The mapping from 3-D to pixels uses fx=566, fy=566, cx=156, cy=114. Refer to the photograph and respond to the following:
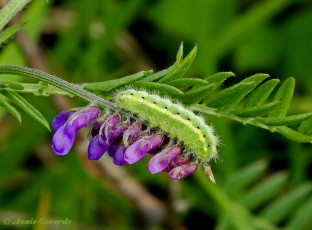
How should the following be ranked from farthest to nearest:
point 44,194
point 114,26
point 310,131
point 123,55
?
point 123,55 < point 114,26 < point 44,194 < point 310,131

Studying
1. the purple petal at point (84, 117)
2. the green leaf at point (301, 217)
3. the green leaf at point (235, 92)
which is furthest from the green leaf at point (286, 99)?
the green leaf at point (301, 217)

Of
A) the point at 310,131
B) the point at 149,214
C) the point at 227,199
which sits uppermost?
the point at 149,214

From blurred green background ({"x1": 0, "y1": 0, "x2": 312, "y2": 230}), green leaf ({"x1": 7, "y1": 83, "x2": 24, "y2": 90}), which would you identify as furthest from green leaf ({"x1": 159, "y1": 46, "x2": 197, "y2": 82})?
blurred green background ({"x1": 0, "y1": 0, "x2": 312, "y2": 230})

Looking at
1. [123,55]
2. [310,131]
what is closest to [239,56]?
[123,55]

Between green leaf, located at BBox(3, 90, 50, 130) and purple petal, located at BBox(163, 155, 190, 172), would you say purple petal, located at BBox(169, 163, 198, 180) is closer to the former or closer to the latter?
purple petal, located at BBox(163, 155, 190, 172)

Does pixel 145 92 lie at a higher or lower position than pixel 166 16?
lower

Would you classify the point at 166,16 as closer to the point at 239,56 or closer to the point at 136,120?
the point at 239,56
